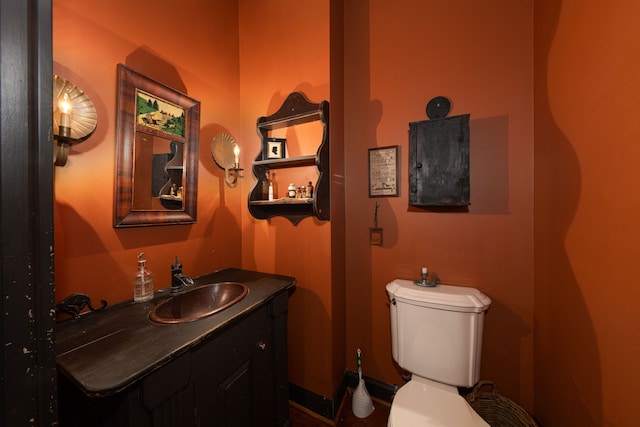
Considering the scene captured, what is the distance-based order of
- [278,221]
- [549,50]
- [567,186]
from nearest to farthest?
[567,186] → [549,50] → [278,221]

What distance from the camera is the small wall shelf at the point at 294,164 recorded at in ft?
4.50

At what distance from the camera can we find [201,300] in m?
1.24

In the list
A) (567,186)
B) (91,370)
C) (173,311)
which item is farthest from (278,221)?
(567,186)

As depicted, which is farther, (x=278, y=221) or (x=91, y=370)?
(x=278, y=221)

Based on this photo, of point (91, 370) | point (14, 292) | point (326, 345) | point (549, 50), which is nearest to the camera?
point (14, 292)

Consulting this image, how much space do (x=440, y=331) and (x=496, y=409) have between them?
52 cm

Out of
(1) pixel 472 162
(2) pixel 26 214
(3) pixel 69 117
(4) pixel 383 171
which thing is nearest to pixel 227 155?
(3) pixel 69 117

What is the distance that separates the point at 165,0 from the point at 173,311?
1.67 meters

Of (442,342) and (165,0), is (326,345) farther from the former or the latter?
(165,0)

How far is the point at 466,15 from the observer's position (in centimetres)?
135

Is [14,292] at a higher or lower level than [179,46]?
lower

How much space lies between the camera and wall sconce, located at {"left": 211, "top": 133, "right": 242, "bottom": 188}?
1510 mm

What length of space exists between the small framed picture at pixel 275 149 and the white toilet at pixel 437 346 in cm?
115

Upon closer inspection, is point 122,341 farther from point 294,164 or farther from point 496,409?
point 496,409
